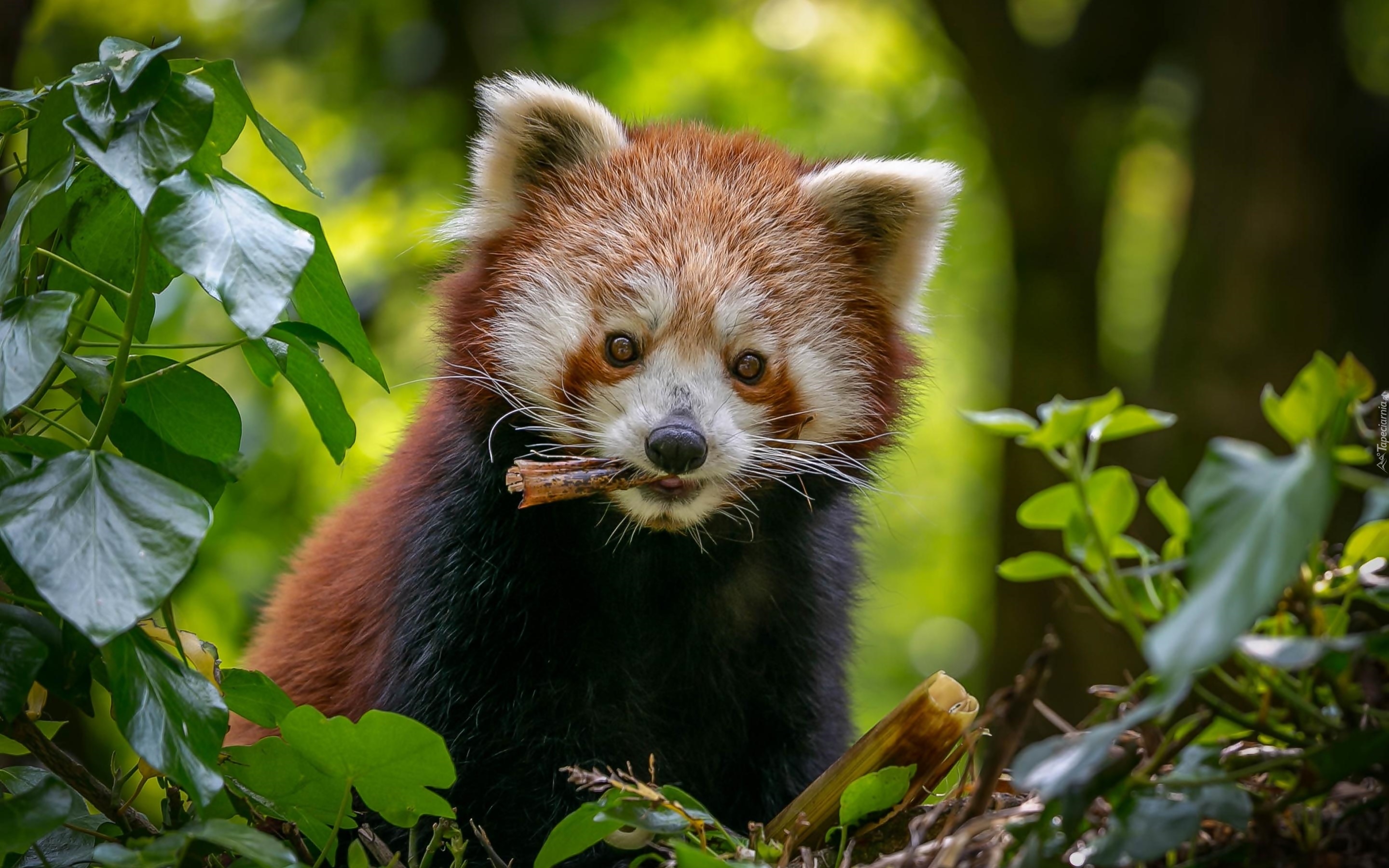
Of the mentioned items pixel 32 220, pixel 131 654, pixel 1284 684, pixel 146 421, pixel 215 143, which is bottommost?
pixel 131 654

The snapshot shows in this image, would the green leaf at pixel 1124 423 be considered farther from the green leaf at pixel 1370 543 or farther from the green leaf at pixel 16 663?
the green leaf at pixel 16 663

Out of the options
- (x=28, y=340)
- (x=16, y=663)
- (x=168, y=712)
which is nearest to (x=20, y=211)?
(x=28, y=340)

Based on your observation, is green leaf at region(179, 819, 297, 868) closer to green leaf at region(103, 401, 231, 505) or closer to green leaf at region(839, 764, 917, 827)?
green leaf at region(103, 401, 231, 505)

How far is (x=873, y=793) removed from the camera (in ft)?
6.76

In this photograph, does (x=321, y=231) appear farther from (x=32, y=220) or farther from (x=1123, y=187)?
(x=1123, y=187)

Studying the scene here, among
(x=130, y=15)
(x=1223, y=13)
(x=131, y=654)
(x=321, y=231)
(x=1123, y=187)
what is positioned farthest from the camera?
(x=1123, y=187)

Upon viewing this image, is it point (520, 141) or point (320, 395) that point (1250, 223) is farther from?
point (320, 395)

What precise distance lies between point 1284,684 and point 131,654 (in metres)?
1.53

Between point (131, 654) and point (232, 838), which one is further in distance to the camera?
point (131, 654)

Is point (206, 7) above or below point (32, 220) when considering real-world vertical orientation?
above

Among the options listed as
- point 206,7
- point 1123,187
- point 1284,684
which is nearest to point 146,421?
point 1284,684

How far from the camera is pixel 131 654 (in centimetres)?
170

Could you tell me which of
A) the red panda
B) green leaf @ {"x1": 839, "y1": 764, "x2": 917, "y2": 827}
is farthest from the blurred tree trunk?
green leaf @ {"x1": 839, "y1": 764, "x2": 917, "y2": 827}

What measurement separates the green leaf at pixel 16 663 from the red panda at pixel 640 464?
1185 millimetres
